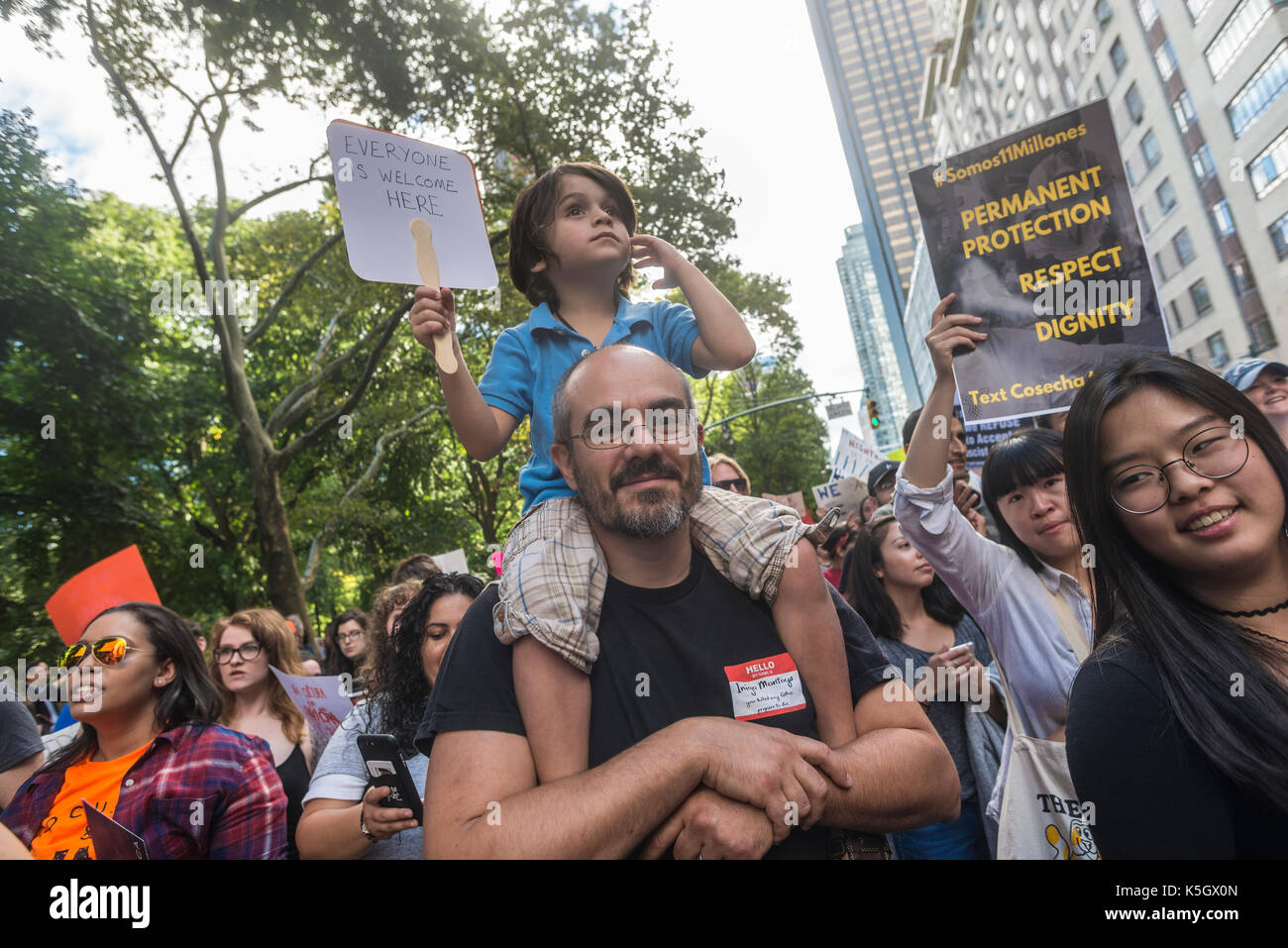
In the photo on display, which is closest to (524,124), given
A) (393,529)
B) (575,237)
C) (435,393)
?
(435,393)

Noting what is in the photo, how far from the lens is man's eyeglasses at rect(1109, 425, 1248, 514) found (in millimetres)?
1614

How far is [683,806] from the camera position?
4.61 ft

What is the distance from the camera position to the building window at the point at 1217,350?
3056 cm

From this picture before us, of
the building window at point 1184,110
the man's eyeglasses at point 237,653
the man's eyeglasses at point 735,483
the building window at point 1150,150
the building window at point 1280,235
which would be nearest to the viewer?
the man's eyeglasses at point 237,653

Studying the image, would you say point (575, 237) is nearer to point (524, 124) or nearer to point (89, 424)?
point (524, 124)

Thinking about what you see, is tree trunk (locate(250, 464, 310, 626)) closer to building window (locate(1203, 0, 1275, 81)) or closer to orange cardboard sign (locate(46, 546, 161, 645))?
orange cardboard sign (locate(46, 546, 161, 645))

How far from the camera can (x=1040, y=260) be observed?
375 centimetres

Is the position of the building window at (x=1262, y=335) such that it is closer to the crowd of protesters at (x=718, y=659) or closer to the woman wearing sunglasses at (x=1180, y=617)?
the crowd of protesters at (x=718, y=659)

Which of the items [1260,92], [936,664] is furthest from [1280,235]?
[936,664]

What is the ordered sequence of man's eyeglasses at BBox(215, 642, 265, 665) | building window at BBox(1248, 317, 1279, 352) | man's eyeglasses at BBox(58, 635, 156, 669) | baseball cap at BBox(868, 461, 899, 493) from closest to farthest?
man's eyeglasses at BBox(58, 635, 156, 669) < man's eyeglasses at BBox(215, 642, 265, 665) < baseball cap at BBox(868, 461, 899, 493) < building window at BBox(1248, 317, 1279, 352)

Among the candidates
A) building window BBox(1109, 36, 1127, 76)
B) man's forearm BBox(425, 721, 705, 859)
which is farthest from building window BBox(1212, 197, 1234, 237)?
man's forearm BBox(425, 721, 705, 859)

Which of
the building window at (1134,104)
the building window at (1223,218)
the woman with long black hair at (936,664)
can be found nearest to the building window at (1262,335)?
the building window at (1223,218)

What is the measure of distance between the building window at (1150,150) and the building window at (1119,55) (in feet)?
10.2

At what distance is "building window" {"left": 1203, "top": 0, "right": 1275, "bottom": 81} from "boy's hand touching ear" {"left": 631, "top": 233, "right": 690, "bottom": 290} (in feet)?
97.3
